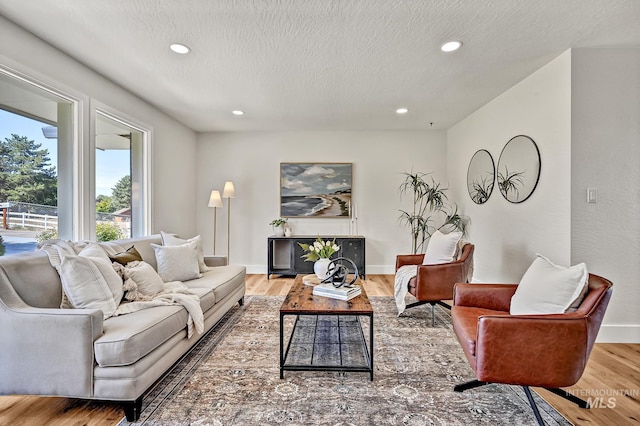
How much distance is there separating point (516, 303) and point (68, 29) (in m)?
3.71

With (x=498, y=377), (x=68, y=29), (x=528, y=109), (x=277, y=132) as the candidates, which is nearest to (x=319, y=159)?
(x=277, y=132)

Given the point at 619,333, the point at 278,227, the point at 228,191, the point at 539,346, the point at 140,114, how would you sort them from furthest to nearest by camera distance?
the point at 278,227
the point at 228,191
the point at 140,114
the point at 619,333
the point at 539,346

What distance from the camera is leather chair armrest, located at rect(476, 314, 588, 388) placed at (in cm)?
155

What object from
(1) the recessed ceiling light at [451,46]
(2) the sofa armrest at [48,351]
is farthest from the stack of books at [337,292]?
(1) the recessed ceiling light at [451,46]

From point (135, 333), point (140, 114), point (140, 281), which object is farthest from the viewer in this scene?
point (140, 114)

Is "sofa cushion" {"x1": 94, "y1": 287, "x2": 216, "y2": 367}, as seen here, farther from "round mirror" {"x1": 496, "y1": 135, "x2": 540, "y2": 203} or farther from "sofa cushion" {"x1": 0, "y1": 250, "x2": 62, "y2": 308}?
"round mirror" {"x1": 496, "y1": 135, "x2": 540, "y2": 203}

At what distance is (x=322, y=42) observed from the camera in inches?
93.5

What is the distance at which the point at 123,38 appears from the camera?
2322 mm

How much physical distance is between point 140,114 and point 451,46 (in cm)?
349

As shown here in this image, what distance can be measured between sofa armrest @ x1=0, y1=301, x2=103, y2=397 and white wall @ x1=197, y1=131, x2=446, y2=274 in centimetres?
367

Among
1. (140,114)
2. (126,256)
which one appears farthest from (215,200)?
(126,256)

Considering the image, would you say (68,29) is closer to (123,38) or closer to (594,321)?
(123,38)

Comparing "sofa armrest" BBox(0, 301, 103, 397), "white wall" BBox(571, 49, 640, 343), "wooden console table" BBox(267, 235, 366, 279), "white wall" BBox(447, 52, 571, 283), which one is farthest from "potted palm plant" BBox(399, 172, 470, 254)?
"sofa armrest" BBox(0, 301, 103, 397)

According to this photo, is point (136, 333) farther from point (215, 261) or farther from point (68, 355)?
point (215, 261)
